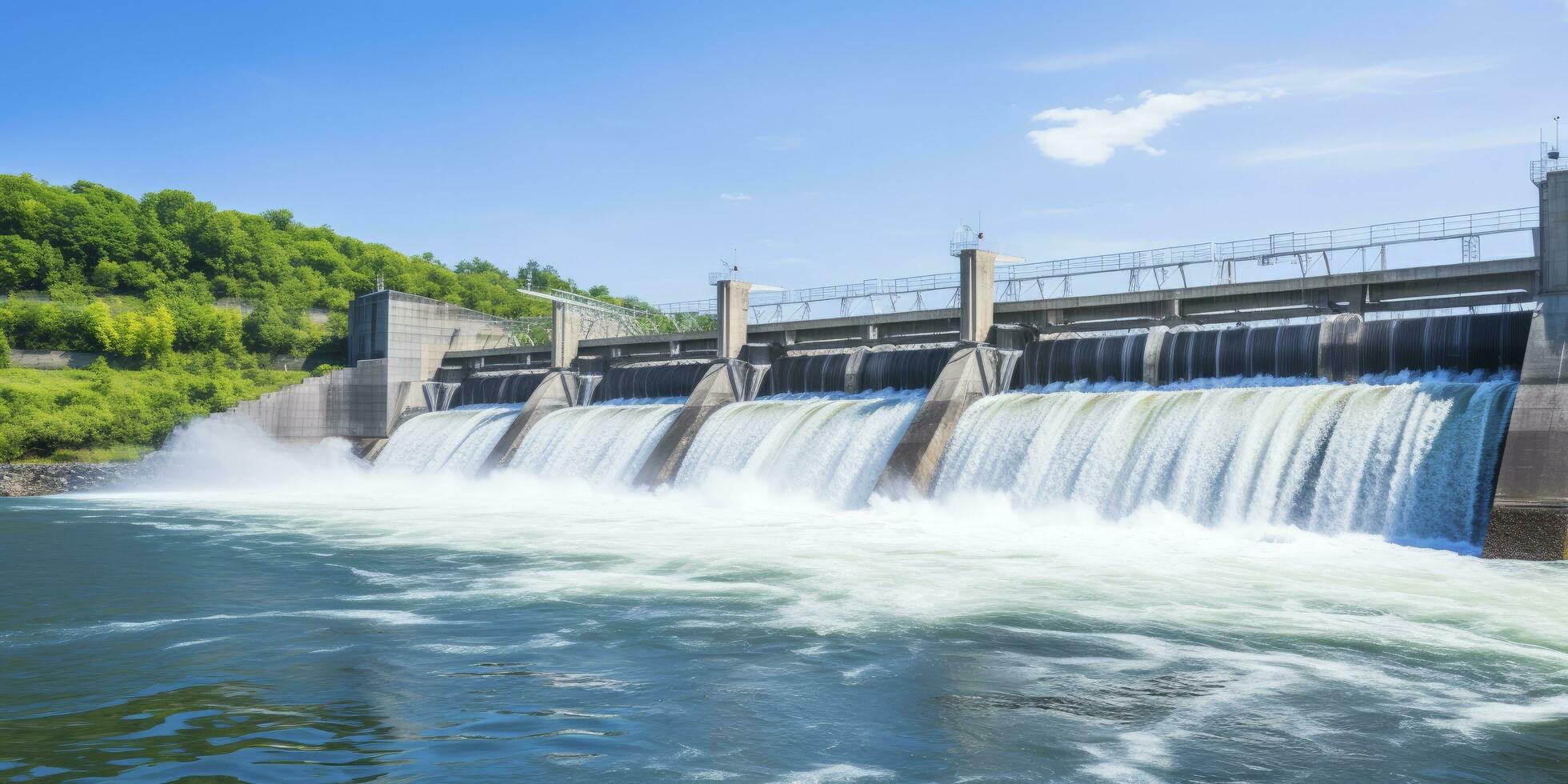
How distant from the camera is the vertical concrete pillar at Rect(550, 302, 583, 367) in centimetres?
4691

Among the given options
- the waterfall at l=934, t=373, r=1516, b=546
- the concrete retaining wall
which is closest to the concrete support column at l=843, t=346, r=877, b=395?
the waterfall at l=934, t=373, r=1516, b=546

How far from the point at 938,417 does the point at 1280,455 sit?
30.9ft

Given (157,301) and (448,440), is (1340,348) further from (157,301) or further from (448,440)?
(157,301)

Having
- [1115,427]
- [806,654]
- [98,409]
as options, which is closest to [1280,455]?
[1115,427]

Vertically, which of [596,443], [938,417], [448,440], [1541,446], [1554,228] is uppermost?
[1554,228]

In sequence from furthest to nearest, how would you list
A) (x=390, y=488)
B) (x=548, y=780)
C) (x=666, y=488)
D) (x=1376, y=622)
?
(x=390, y=488) → (x=666, y=488) → (x=1376, y=622) → (x=548, y=780)

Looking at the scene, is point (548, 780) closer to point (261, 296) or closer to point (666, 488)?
point (666, 488)

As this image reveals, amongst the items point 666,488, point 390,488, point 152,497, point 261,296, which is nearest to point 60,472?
point 152,497

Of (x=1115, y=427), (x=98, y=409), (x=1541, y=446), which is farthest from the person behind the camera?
(x=98, y=409)

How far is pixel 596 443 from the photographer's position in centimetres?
3641

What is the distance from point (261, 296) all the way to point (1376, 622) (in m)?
78.4

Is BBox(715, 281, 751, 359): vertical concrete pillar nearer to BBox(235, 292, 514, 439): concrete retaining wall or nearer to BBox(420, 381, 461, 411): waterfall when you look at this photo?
Answer: BBox(420, 381, 461, 411): waterfall

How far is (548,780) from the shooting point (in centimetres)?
711

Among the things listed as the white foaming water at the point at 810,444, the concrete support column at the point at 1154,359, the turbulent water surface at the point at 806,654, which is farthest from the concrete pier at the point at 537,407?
the concrete support column at the point at 1154,359
